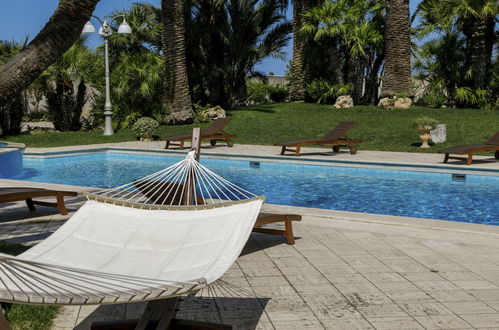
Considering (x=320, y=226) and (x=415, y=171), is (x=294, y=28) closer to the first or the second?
(x=415, y=171)

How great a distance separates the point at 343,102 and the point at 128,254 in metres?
20.7

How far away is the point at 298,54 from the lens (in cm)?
2581

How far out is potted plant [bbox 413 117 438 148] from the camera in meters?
15.7

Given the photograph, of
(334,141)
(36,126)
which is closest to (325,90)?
(334,141)

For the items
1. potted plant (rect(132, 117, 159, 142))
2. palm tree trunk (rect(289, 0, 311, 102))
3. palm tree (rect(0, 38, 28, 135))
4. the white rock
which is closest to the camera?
potted plant (rect(132, 117, 159, 142))

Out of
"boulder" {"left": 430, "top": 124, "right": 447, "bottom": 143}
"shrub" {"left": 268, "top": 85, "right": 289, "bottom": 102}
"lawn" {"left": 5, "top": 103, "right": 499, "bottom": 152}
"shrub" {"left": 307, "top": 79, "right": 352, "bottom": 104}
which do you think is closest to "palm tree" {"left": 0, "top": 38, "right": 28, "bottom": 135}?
"lawn" {"left": 5, "top": 103, "right": 499, "bottom": 152}

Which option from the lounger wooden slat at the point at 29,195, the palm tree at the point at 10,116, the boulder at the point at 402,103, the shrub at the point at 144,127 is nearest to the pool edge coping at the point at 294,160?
the shrub at the point at 144,127

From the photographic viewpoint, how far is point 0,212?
758 centimetres

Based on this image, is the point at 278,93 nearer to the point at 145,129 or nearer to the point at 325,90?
the point at 325,90

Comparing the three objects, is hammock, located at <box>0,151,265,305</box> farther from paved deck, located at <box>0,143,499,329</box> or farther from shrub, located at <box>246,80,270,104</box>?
shrub, located at <box>246,80,270,104</box>

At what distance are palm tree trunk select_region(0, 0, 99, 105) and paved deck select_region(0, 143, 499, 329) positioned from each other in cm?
184

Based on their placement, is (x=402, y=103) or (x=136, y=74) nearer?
(x=136, y=74)

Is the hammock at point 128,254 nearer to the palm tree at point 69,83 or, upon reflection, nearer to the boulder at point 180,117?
the boulder at point 180,117

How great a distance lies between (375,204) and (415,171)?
299cm
